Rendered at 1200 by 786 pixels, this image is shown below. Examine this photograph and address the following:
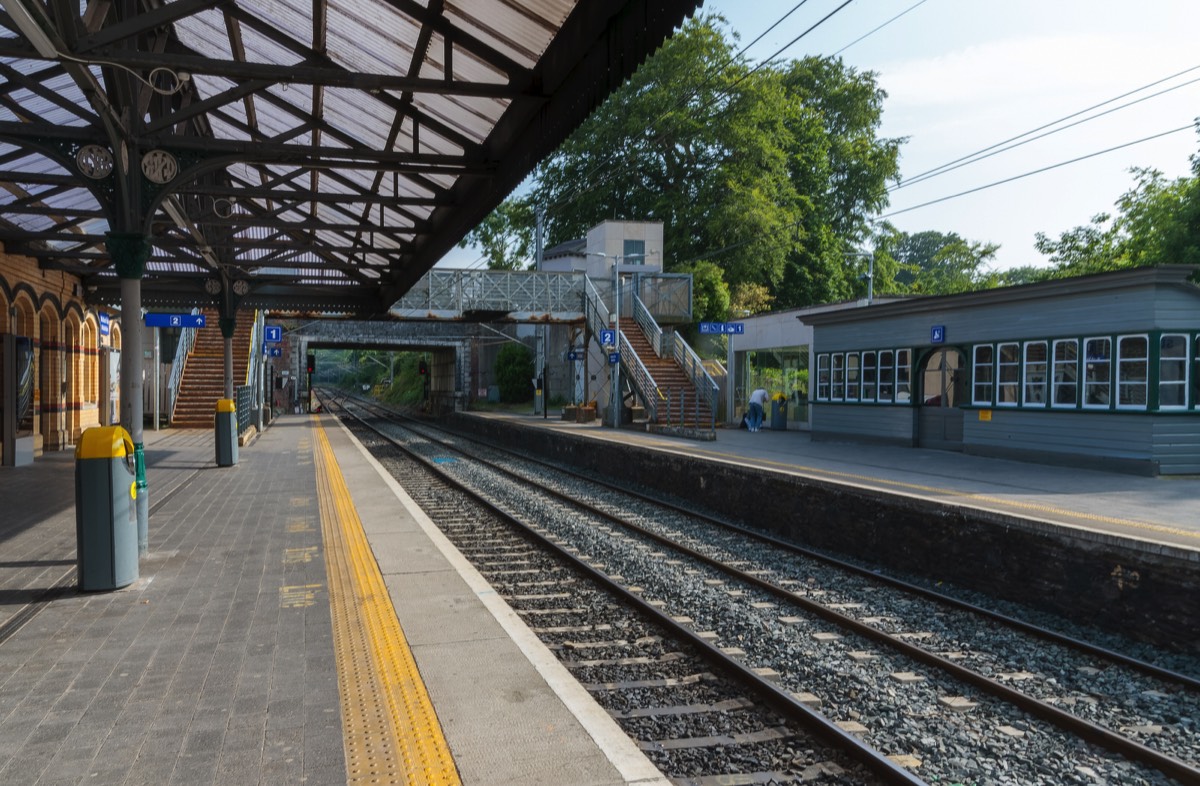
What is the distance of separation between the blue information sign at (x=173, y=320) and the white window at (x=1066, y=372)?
53.9ft

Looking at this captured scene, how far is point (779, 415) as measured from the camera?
26844mm

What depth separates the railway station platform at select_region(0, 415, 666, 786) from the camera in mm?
3711

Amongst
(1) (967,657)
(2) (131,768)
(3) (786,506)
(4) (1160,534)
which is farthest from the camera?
(3) (786,506)

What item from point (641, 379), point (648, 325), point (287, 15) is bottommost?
point (641, 379)

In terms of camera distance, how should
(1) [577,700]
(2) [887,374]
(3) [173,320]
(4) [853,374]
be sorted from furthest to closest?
1. (4) [853,374]
2. (2) [887,374]
3. (3) [173,320]
4. (1) [577,700]

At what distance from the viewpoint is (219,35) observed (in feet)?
29.8

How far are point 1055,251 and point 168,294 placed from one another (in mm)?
40607

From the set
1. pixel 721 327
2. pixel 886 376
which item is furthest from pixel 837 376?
pixel 721 327

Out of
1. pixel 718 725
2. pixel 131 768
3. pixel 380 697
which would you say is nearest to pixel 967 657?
pixel 718 725

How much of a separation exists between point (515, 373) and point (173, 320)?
32.5 m

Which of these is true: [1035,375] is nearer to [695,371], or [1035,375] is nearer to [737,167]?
[695,371]

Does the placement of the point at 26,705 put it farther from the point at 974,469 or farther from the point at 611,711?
the point at 974,469

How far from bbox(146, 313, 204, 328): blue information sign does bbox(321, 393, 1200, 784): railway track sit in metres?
11.4

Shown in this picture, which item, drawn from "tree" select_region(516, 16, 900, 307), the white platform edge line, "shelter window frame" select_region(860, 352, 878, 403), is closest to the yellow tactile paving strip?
the white platform edge line
